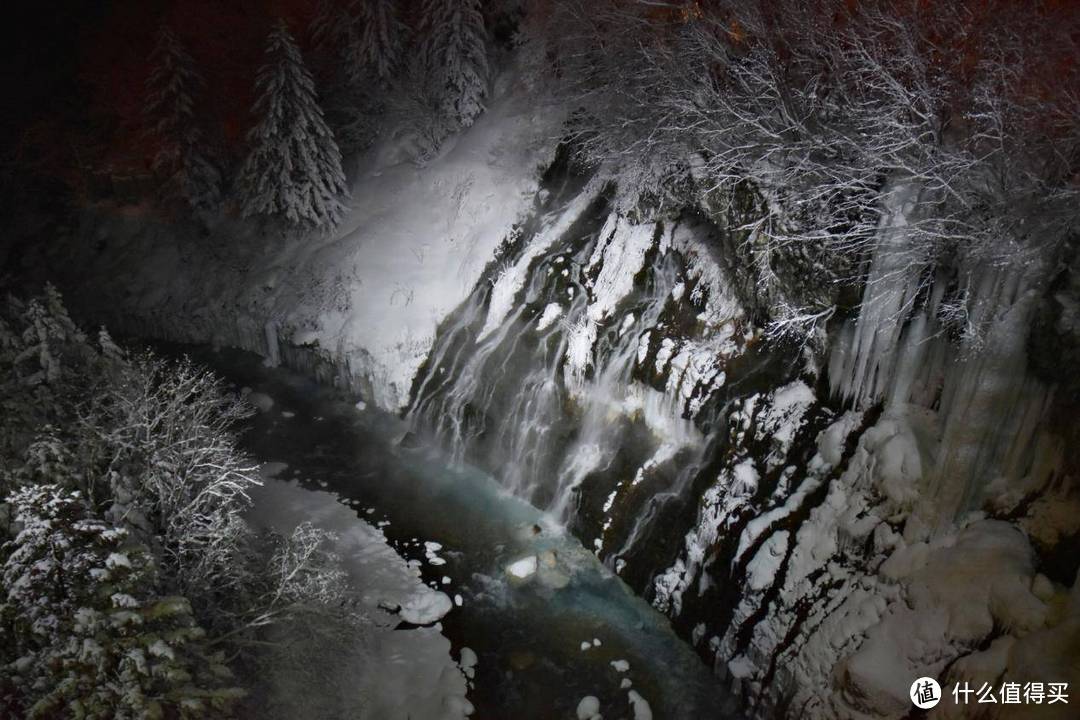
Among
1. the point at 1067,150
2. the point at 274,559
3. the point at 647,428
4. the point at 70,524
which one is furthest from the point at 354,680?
the point at 1067,150

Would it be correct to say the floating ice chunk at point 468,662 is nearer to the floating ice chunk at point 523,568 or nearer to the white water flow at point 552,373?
the floating ice chunk at point 523,568

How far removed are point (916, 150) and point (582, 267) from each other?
287 inches

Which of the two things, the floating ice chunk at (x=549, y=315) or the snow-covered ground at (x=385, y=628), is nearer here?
the snow-covered ground at (x=385, y=628)

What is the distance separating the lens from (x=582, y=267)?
45.9 ft

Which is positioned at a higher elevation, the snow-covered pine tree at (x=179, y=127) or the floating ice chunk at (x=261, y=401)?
the snow-covered pine tree at (x=179, y=127)

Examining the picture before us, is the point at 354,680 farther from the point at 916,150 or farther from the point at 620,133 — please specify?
the point at 620,133

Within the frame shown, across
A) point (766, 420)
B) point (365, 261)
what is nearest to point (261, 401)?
point (365, 261)

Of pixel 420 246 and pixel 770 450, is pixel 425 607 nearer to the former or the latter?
pixel 770 450

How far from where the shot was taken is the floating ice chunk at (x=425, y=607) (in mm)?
10070

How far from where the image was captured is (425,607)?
1028cm

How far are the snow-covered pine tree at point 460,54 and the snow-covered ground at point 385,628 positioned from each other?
46.8 ft

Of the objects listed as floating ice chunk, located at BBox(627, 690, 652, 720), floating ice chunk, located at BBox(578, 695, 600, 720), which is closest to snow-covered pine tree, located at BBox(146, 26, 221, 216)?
floating ice chunk, located at BBox(578, 695, 600, 720)

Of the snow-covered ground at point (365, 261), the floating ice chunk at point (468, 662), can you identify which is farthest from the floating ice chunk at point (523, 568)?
the snow-covered ground at point (365, 261)

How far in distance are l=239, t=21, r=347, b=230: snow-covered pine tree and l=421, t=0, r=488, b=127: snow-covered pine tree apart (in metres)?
4.41
